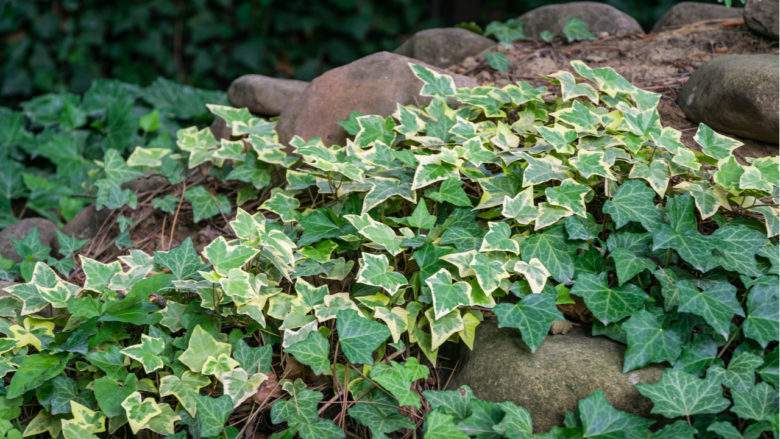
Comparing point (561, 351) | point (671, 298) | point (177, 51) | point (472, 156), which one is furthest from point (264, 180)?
point (177, 51)

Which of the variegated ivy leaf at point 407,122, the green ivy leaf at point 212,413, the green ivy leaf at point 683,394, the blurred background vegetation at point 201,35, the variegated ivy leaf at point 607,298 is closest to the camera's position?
the green ivy leaf at point 683,394

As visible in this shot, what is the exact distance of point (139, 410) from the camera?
187cm

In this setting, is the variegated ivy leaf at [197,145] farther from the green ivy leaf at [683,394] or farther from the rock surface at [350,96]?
the green ivy leaf at [683,394]

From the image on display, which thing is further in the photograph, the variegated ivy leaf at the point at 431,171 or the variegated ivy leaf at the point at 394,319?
the variegated ivy leaf at the point at 431,171

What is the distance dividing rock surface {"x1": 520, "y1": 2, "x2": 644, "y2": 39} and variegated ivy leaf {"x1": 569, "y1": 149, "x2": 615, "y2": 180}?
1.33 meters

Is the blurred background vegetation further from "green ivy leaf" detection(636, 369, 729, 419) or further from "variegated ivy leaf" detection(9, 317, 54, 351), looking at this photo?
"green ivy leaf" detection(636, 369, 729, 419)

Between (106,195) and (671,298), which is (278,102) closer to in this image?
(106,195)

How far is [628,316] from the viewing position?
1.95m

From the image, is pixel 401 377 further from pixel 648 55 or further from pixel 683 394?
pixel 648 55

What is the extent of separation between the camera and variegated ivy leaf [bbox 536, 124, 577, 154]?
7.39ft

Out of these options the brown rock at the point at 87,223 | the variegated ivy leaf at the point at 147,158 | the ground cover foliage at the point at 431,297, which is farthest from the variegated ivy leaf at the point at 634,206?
the brown rock at the point at 87,223

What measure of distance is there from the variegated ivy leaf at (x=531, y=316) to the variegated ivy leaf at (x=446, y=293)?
0.08 metres

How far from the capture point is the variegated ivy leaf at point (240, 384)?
6.16ft

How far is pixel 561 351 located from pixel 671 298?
0.96 ft
